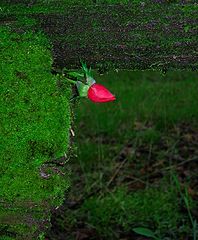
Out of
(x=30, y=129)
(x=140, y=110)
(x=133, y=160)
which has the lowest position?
(x=133, y=160)

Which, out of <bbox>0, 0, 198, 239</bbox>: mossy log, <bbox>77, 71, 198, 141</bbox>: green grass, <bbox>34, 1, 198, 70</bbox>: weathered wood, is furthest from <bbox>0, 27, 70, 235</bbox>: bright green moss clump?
<bbox>77, 71, 198, 141</bbox>: green grass

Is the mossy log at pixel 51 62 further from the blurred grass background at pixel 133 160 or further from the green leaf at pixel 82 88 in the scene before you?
the blurred grass background at pixel 133 160

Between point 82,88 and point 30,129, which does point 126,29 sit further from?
point 30,129

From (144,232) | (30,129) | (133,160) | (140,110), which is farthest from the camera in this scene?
(140,110)

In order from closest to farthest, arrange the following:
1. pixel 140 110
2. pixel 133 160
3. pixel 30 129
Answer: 1. pixel 30 129
2. pixel 133 160
3. pixel 140 110

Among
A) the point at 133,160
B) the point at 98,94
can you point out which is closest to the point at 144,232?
the point at 98,94

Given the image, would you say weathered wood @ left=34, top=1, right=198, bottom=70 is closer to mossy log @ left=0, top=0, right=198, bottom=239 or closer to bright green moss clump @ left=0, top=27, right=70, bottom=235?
mossy log @ left=0, top=0, right=198, bottom=239

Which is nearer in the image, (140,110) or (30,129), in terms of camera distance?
(30,129)

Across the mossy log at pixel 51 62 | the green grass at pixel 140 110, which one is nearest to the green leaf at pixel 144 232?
the mossy log at pixel 51 62
